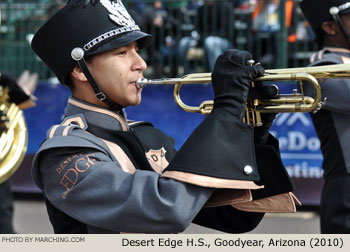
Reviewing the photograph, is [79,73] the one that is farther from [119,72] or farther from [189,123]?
[189,123]

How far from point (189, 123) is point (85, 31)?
4601 mm

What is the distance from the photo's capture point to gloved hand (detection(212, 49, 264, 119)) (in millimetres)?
1912

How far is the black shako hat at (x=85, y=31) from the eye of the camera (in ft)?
7.09

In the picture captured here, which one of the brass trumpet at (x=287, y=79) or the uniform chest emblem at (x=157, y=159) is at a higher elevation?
the brass trumpet at (x=287, y=79)

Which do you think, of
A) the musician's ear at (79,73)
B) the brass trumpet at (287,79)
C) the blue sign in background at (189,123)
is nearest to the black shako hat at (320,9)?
the brass trumpet at (287,79)

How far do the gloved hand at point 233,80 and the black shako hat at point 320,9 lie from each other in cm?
167

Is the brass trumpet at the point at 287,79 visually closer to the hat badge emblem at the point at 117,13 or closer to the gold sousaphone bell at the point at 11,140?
the hat badge emblem at the point at 117,13

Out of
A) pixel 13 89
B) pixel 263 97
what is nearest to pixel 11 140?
pixel 13 89

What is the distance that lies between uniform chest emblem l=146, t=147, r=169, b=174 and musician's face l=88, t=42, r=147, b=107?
0.72 ft

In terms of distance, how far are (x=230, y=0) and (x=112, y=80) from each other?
5.25m

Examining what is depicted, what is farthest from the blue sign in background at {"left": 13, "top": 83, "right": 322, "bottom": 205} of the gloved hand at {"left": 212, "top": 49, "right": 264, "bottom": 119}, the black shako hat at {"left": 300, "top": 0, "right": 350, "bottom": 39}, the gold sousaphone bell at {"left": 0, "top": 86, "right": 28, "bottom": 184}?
the gloved hand at {"left": 212, "top": 49, "right": 264, "bottom": 119}

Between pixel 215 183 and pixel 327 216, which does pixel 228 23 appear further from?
pixel 215 183
